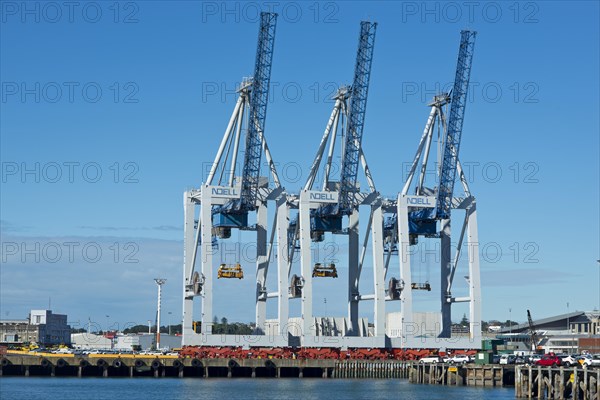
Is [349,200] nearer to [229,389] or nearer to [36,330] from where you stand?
[229,389]

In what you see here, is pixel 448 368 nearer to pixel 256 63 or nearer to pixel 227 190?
pixel 227 190

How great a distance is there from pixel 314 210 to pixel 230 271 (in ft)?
43.2

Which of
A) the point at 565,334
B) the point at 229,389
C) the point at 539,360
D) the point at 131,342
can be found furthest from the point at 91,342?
the point at 539,360

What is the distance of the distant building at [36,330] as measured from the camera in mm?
186750

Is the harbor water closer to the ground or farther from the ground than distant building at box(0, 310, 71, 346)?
closer to the ground

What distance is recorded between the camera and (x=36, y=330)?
189000 mm

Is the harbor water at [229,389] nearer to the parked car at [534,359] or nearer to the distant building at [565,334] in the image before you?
the parked car at [534,359]

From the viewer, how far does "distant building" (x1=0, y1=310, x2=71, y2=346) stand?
18675 cm

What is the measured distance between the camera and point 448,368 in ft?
300

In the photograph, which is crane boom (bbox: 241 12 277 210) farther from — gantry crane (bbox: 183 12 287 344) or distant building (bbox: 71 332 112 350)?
distant building (bbox: 71 332 112 350)

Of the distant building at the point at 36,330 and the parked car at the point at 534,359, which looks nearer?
the parked car at the point at 534,359

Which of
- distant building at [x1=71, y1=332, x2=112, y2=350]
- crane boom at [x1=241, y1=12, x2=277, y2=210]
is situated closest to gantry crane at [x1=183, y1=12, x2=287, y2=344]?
crane boom at [x1=241, y1=12, x2=277, y2=210]

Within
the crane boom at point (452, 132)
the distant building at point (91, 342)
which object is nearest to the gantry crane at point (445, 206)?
the crane boom at point (452, 132)

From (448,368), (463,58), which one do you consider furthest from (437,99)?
(448,368)
